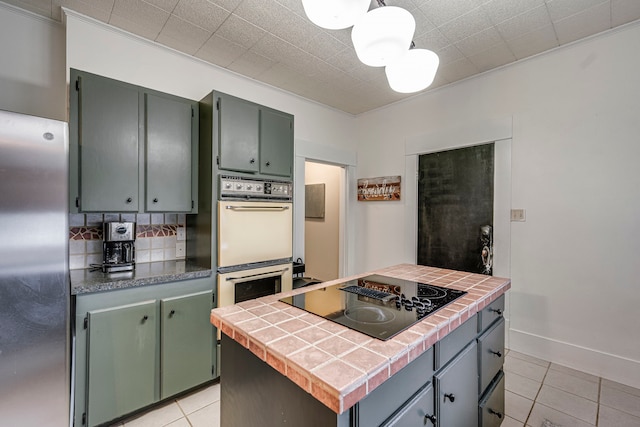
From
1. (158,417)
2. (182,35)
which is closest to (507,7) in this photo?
(182,35)

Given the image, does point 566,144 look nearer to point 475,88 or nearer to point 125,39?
point 475,88

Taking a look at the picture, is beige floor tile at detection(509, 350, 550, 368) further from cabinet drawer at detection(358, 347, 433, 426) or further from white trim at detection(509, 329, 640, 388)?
cabinet drawer at detection(358, 347, 433, 426)

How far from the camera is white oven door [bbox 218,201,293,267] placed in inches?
87.7

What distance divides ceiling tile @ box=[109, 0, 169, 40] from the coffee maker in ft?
4.94

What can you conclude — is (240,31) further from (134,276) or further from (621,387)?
(621,387)

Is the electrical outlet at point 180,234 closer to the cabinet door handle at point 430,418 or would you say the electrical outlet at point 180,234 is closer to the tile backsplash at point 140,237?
the tile backsplash at point 140,237

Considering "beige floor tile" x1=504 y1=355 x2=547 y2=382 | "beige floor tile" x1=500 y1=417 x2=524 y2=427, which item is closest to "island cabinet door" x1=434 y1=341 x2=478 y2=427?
"beige floor tile" x1=500 y1=417 x2=524 y2=427

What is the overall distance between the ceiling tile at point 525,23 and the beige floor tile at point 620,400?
110 inches

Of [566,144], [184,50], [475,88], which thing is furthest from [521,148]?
[184,50]

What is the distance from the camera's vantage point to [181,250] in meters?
2.58

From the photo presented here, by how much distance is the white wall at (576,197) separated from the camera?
87.1 inches

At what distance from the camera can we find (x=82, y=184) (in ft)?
6.08

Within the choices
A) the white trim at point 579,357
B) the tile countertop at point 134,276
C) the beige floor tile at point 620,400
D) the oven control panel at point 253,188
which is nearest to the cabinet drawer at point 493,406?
the beige floor tile at point 620,400

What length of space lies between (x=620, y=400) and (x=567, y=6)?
278 centimetres
